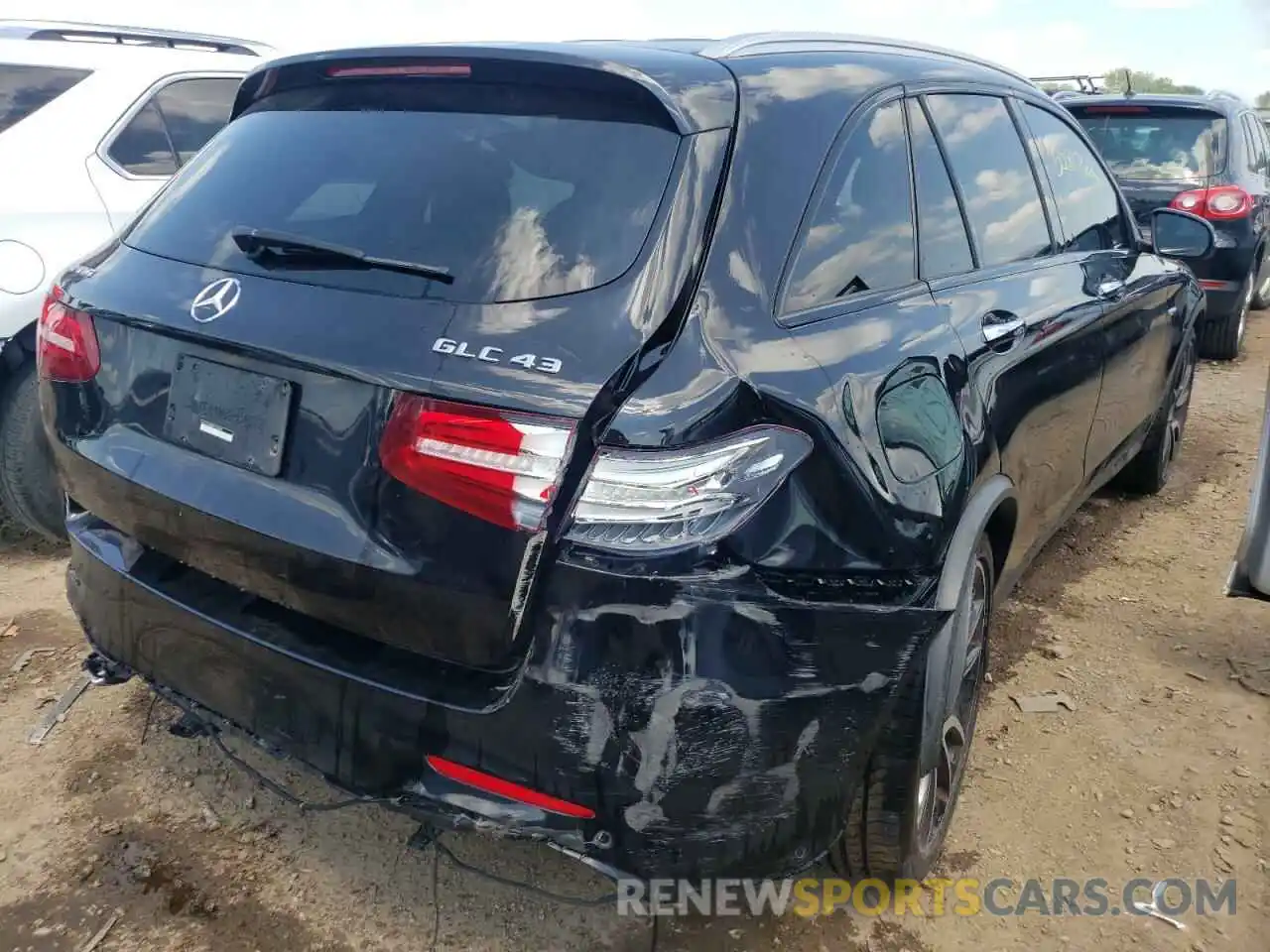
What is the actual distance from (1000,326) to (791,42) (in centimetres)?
84

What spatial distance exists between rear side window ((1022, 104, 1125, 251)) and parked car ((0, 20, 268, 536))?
9.57ft

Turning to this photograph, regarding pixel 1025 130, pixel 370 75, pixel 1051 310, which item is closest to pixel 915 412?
pixel 1051 310

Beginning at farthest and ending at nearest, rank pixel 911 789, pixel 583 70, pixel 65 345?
pixel 65 345, pixel 911 789, pixel 583 70

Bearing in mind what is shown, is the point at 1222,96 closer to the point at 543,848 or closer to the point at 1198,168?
the point at 1198,168

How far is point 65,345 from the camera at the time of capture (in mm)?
2232

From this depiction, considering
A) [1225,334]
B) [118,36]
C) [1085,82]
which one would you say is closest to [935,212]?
[118,36]

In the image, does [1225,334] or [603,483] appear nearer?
[603,483]

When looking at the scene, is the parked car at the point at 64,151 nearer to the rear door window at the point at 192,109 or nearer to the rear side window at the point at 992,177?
the rear door window at the point at 192,109

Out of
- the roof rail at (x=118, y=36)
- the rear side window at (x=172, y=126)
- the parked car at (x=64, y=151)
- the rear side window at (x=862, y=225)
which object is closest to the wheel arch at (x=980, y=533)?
the rear side window at (x=862, y=225)

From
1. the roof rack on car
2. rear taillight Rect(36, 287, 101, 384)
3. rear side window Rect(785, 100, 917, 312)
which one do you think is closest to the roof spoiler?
rear side window Rect(785, 100, 917, 312)

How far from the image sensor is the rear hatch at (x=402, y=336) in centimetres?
165

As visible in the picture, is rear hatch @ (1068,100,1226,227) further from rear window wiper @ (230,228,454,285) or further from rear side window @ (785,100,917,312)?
rear window wiper @ (230,228,454,285)

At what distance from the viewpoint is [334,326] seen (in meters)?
1.79

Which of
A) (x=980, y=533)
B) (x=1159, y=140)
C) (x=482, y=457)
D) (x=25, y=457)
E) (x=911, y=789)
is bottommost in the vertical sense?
(x=25, y=457)
